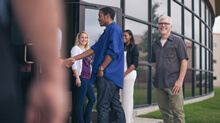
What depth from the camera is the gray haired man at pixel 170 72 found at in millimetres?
3328

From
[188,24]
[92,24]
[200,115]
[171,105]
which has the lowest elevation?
[200,115]

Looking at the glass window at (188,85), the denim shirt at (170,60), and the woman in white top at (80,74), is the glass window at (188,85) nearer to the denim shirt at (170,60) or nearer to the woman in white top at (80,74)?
the woman in white top at (80,74)

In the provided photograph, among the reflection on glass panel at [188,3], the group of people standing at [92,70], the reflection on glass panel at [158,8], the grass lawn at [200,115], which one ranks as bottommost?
the grass lawn at [200,115]

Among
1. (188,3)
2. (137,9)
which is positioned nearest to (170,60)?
(137,9)

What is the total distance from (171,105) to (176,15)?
839 centimetres

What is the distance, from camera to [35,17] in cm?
58

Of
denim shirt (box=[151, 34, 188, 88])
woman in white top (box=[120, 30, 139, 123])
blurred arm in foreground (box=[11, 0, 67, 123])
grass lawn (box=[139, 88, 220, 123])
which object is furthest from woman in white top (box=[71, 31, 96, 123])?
blurred arm in foreground (box=[11, 0, 67, 123])

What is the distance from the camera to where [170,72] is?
3410 millimetres

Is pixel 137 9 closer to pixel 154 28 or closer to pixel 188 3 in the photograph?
pixel 154 28

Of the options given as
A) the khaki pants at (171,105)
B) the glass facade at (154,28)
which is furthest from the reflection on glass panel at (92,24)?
the khaki pants at (171,105)

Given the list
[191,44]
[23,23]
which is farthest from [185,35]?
[23,23]

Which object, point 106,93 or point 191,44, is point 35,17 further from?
point 191,44

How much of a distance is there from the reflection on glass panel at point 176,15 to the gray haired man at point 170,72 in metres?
7.46

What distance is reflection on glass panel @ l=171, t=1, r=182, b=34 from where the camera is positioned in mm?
10581
